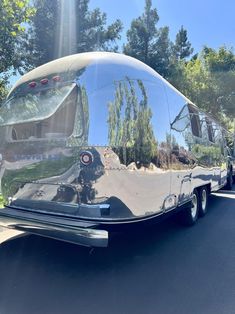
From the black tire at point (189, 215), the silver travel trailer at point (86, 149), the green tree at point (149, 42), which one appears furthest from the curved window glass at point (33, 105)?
the green tree at point (149, 42)

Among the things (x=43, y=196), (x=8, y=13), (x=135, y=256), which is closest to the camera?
(x=43, y=196)

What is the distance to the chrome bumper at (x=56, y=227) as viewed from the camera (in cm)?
375

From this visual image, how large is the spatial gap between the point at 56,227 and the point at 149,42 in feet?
63.9

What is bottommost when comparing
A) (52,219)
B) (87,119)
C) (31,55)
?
(52,219)

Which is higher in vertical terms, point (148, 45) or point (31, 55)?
point (148, 45)

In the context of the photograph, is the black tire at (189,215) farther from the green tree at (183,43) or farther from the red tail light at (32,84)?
the green tree at (183,43)

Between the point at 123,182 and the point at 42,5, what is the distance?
550 inches

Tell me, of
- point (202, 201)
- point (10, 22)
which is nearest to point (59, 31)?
point (10, 22)

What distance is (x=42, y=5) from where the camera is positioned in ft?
50.2

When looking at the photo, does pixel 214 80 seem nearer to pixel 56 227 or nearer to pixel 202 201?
pixel 202 201

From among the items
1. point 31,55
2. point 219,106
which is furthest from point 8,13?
point 219,106

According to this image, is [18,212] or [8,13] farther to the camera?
[8,13]

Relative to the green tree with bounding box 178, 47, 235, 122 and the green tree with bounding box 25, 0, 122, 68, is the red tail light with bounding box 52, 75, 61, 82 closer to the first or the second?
the green tree with bounding box 25, 0, 122, 68

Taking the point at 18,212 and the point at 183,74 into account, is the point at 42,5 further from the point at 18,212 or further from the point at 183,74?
the point at 18,212
